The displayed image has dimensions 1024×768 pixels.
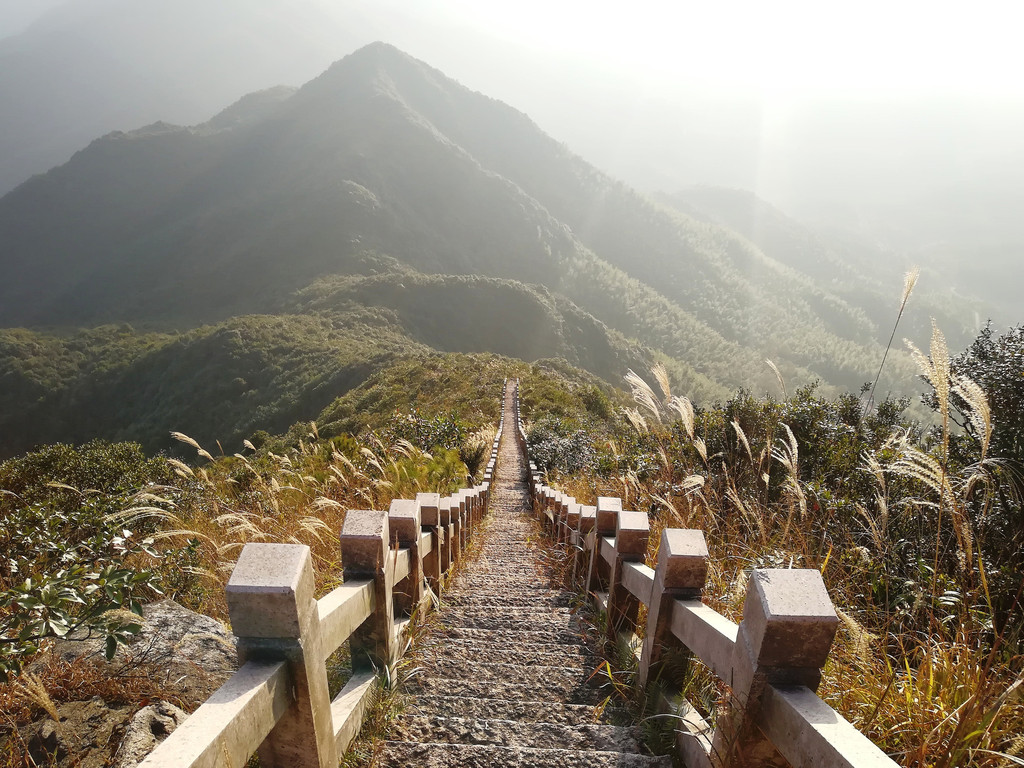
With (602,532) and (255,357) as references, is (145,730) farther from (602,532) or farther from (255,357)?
(255,357)

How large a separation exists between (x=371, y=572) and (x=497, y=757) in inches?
37.2

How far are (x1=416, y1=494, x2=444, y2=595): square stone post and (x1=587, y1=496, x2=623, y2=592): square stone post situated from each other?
1.19 meters

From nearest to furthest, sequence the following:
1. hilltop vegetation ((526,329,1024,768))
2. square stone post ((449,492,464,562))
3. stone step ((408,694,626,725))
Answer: hilltop vegetation ((526,329,1024,768)), stone step ((408,694,626,725)), square stone post ((449,492,464,562))

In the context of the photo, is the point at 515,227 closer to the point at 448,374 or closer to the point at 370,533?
the point at 448,374

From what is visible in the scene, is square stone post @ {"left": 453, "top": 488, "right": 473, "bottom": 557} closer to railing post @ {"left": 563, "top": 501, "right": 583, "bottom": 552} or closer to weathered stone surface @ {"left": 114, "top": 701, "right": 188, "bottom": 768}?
railing post @ {"left": 563, "top": 501, "right": 583, "bottom": 552}

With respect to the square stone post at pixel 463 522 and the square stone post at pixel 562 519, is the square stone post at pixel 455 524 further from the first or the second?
the square stone post at pixel 562 519

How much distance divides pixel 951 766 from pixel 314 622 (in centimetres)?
192

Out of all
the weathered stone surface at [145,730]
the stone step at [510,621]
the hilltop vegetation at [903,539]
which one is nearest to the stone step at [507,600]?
the stone step at [510,621]

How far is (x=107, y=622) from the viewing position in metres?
1.96

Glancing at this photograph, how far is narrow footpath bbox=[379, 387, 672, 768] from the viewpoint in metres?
2.16

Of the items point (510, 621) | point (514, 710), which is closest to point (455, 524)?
point (510, 621)

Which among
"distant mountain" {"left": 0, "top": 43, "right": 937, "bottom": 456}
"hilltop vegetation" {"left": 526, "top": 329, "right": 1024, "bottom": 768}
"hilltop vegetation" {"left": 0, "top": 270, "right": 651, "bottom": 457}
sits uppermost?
"distant mountain" {"left": 0, "top": 43, "right": 937, "bottom": 456}

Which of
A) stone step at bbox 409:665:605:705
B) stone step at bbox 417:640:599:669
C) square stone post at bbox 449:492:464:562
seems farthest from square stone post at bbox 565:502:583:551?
stone step at bbox 409:665:605:705

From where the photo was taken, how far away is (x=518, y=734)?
2.36 m
